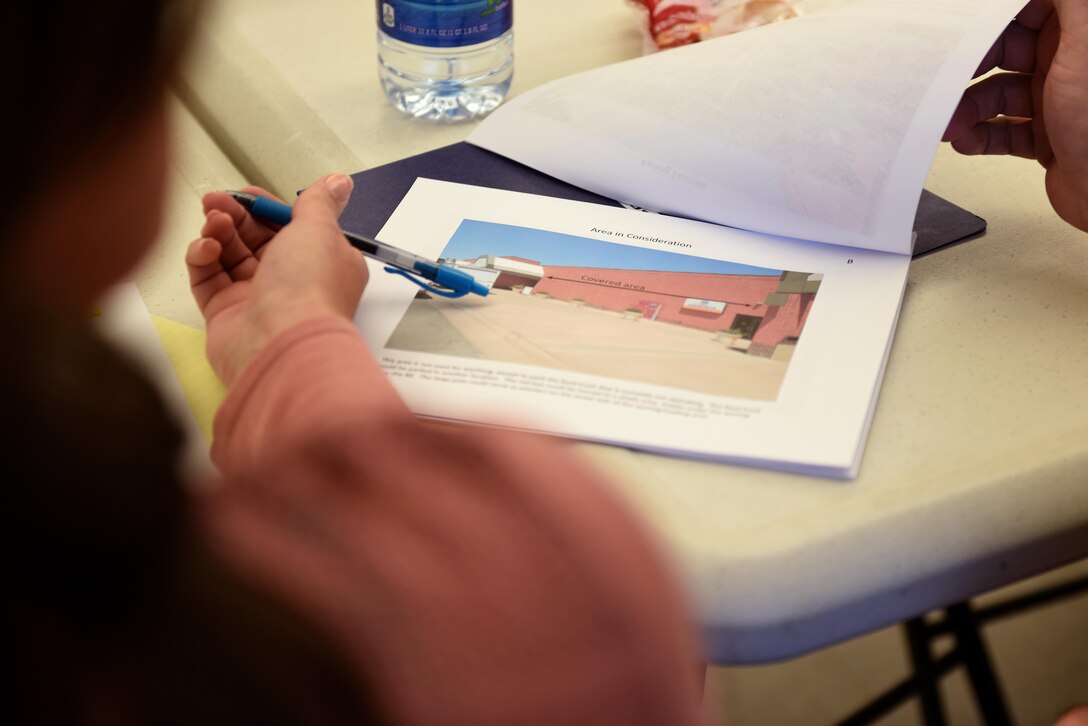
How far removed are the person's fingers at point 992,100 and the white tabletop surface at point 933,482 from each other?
47 mm

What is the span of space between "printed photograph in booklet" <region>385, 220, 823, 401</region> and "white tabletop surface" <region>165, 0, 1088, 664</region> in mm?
63

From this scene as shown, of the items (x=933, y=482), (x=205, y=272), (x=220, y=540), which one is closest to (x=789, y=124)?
(x=933, y=482)

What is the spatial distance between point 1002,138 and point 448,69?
0.47m

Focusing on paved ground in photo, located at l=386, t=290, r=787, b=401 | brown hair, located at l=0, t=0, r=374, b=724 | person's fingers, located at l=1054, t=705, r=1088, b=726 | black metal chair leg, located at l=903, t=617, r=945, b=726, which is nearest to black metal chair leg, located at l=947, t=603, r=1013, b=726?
black metal chair leg, located at l=903, t=617, r=945, b=726

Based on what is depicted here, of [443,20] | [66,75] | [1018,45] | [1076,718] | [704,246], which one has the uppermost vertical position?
[443,20]

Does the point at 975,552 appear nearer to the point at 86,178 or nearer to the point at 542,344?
the point at 542,344

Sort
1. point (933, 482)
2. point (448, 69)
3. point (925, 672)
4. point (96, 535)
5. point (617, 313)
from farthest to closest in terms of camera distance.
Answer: point (925, 672) → point (448, 69) → point (617, 313) → point (933, 482) → point (96, 535)

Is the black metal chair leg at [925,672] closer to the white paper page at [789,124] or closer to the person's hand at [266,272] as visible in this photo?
the white paper page at [789,124]

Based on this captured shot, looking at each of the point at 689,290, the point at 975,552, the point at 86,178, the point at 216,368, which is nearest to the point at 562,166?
the point at 689,290

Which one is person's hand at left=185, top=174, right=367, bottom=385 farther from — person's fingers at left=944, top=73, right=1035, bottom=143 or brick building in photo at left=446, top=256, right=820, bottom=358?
person's fingers at left=944, top=73, right=1035, bottom=143

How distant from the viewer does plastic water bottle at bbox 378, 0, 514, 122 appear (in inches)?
34.6

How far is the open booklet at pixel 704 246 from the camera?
59 cm

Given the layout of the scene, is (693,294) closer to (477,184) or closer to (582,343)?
(582,343)

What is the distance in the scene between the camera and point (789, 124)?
2.49ft
